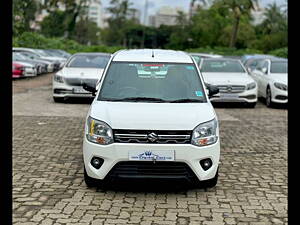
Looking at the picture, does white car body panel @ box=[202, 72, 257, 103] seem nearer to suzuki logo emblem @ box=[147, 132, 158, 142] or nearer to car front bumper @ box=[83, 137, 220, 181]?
car front bumper @ box=[83, 137, 220, 181]

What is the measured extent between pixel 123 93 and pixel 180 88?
2.63ft

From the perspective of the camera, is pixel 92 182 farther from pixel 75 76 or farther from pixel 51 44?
pixel 51 44

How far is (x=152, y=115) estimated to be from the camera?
5.49 m

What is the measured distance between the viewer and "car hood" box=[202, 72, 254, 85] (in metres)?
14.2

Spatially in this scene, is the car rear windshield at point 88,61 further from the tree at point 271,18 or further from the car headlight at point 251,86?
the tree at point 271,18

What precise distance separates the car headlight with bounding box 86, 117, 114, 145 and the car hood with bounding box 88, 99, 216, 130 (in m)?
0.06

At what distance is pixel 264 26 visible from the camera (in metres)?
77.4

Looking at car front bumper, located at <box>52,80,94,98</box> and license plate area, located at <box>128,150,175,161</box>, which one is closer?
license plate area, located at <box>128,150,175,161</box>

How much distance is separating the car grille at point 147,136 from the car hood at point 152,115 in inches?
1.8

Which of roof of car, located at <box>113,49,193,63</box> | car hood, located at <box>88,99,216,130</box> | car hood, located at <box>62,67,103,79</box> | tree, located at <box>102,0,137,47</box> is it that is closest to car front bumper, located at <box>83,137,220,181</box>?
car hood, located at <box>88,99,216,130</box>

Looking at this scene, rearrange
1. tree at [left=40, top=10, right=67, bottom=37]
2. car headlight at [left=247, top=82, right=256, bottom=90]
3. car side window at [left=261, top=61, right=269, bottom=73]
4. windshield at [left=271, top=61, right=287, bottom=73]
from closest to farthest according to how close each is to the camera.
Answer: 1. car headlight at [left=247, top=82, right=256, bottom=90]
2. windshield at [left=271, top=61, right=287, bottom=73]
3. car side window at [left=261, top=61, right=269, bottom=73]
4. tree at [left=40, top=10, right=67, bottom=37]

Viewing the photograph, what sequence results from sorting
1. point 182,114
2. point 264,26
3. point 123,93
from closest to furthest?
point 182,114 → point 123,93 → point 264,26
